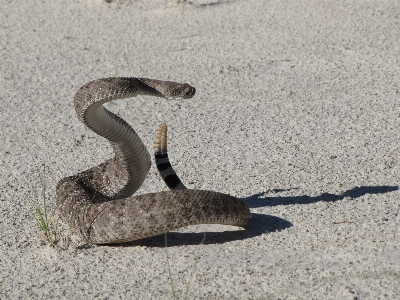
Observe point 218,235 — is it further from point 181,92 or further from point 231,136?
point 231,136

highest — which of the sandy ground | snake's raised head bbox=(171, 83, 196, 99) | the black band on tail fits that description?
snake's raised head bbox=(171, 83, 196, 99)

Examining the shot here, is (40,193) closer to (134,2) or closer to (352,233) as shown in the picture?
(352,233)

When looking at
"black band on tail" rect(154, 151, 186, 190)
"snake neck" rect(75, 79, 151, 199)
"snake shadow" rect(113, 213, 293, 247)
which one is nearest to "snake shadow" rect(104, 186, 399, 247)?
"snake shadow" rect(113, 213, 293, 247)

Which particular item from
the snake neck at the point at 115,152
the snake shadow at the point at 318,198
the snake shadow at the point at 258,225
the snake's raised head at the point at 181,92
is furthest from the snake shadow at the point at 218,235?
the snake's raised head at the point at 181,92

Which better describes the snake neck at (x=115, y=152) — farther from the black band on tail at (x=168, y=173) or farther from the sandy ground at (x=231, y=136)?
the sandy ground at (x=231, y=136)

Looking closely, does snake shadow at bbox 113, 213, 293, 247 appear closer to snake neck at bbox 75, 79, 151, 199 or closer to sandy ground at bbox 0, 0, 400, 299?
sandy ground at bbox 0, 0, 400, 299

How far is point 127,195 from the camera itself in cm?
459

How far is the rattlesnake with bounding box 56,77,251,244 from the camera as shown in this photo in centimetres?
389

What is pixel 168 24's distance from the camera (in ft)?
26.4

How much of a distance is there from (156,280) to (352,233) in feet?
3.68

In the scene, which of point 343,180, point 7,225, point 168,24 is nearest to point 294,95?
point 343,180

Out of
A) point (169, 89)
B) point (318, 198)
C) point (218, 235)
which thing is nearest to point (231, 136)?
point (318, 198)

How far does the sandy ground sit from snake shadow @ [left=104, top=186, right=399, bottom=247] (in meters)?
0.02

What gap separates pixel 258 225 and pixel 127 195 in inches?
35.8
